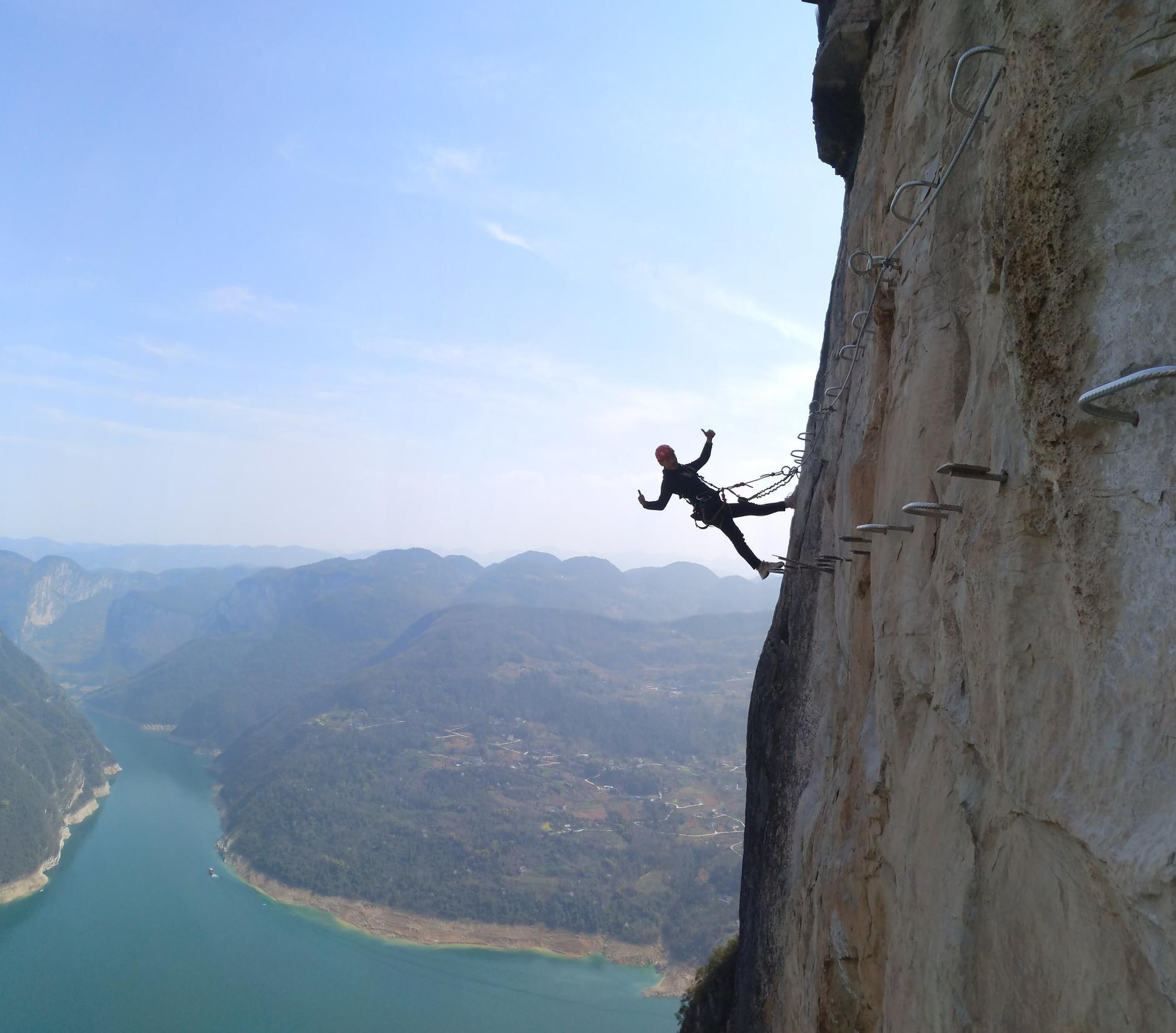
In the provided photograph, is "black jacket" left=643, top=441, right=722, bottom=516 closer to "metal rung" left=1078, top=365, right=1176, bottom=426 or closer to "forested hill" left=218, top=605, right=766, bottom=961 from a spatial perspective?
"metal rung" left=1078, top=365, right=1176, bottom=426

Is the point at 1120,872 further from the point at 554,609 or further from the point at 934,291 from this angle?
the point at 554,609

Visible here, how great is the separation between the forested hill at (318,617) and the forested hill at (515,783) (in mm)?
12679

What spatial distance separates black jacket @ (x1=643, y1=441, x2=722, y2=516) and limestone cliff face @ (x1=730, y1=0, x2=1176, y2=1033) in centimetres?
308

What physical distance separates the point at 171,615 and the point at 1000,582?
194 m

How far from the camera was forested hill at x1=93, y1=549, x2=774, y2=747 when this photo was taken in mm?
107375

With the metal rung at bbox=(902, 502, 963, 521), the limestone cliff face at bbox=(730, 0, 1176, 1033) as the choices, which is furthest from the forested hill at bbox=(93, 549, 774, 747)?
the metal rung at bbox=(902, 502, 963, 521)

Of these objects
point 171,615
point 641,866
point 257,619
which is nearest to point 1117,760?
point 641,866

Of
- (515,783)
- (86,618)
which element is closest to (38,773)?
(515,783)

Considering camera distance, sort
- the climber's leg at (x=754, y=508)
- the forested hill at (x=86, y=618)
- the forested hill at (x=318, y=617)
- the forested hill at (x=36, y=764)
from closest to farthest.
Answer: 1. the climber's leg at (x=754, y=508)
2. the forested hill at (x=36, y=764)
3. the forested hill at (x=318, y=617)
4. the forested hill at (x=86, y=618)

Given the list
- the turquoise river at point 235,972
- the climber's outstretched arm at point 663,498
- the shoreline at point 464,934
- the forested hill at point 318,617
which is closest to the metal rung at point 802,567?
the climber's outstretched arm at point 663,498

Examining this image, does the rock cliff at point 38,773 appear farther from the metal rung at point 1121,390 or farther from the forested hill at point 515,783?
the metal rung at point 1121,390

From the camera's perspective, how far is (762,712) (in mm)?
7070

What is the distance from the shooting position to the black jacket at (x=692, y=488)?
7680 millimetres

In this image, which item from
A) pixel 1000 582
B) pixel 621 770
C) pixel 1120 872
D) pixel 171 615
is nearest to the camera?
pixel 1120 872
